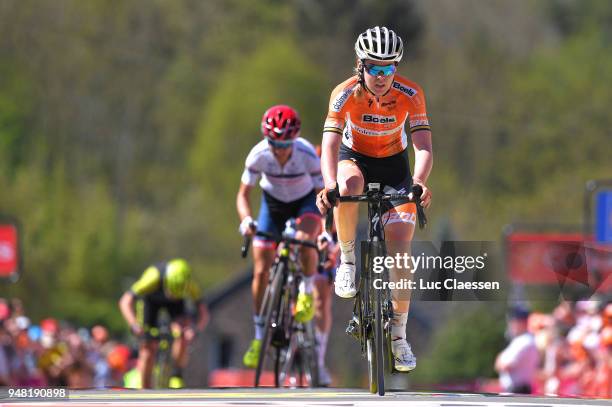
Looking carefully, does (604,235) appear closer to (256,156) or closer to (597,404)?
(256,156)

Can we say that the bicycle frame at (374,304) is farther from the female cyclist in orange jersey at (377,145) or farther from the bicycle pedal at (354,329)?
the female cyclist in orange jersey at (377,145)

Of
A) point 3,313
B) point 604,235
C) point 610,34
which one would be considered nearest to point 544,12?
point 610,34

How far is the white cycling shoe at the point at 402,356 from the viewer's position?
40.8ft

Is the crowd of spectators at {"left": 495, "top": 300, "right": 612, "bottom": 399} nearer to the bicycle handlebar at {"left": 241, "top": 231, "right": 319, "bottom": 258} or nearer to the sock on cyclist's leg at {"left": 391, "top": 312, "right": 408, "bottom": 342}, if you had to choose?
the bicycle handlebar at {"left": 241, "top": 231, "right": 319, "bottom": 258}

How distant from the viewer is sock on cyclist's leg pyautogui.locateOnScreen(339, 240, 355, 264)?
12.4m

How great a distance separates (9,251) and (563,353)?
10552 mm

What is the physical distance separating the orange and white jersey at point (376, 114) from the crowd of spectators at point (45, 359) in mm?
8524

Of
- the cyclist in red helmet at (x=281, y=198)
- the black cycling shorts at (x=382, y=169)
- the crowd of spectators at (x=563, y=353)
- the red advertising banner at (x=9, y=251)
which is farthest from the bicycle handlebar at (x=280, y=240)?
the red advertising banner at (x=9, y=251)

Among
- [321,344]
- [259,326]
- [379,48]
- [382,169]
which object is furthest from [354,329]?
[321,344]

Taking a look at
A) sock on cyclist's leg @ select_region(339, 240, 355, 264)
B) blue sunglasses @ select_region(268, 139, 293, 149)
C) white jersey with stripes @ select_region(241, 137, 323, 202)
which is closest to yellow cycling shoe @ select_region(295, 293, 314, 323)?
white jersey with stripes @ select_region(241, 137, 323, 202)

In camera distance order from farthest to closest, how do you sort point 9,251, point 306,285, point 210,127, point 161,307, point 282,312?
point 210,127
point 9,251
point 161,307
point 282,312
point 306,285

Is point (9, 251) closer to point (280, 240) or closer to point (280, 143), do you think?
point (280, 240)

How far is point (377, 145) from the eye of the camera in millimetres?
12625

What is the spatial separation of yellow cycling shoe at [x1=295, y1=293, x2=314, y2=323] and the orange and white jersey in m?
2.55
